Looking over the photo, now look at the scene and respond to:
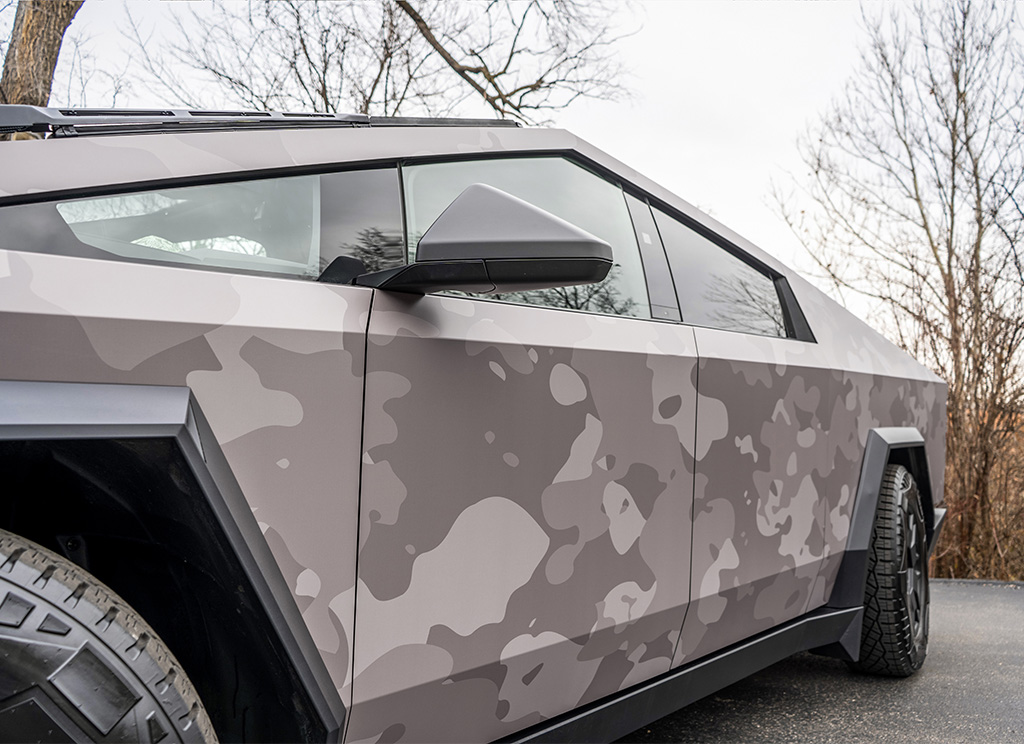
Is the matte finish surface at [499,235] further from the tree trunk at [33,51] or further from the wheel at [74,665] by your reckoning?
the tree trunk at [33,51]

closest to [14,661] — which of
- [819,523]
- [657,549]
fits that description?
[657,549]

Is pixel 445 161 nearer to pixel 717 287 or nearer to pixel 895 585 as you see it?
pixel 717 287

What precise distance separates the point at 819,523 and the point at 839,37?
8.93m

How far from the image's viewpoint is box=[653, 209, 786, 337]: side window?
7.32 ft

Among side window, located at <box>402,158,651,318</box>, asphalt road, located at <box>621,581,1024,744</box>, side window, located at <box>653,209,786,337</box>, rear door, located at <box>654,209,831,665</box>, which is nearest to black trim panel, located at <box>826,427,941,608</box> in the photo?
rear door, located at <box>654,209,831,665</box>

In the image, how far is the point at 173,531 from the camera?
111 centimetres

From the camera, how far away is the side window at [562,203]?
5.24 ft

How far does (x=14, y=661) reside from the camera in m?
0.86

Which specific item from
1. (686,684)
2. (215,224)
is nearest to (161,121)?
(215,224)

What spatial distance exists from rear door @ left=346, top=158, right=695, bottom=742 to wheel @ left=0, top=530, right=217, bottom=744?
1.05 feet

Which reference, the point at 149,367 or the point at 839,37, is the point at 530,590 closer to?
the point at 149,367

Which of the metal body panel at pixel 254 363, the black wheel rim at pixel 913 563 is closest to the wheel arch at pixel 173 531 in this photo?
the metal body panel at pixel 254 363

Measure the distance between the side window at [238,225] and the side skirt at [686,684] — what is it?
999 millimetres

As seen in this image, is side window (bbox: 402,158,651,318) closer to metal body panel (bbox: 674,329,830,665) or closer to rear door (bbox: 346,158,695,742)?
rear door (bbox: 346,158,695,742)
